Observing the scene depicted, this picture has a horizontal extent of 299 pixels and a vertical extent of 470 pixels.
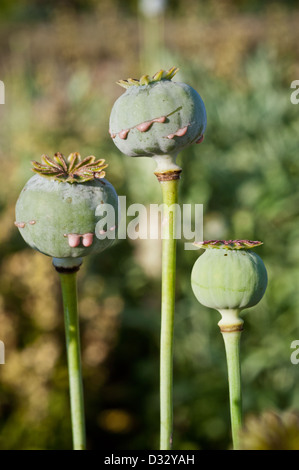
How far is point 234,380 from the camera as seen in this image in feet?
1.27

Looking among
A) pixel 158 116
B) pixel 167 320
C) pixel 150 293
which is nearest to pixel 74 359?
pixel 167 320

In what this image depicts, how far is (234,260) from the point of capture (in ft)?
1.31

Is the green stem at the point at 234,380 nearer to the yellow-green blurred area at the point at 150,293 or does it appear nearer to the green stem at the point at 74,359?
the green stem at the point at 74,359

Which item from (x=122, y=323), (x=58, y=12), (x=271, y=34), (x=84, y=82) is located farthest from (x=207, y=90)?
(x=58, y=12)

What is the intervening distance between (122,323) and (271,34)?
14.8 ft

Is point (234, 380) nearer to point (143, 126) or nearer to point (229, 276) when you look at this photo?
point (229, 276)

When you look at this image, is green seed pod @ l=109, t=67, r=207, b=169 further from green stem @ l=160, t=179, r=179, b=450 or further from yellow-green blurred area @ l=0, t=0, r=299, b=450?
yellow-green blurred area @ l=0, t=0, r=299, b=450

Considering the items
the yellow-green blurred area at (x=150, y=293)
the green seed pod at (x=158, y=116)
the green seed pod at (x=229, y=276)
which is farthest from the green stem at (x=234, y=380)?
the yellow-green blurred area at (x=150, y=293)

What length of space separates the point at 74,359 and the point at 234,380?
0.37 ft

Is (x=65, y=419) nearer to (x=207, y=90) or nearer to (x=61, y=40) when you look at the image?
(x=207, y=90)

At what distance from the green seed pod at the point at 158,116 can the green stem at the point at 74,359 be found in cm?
11

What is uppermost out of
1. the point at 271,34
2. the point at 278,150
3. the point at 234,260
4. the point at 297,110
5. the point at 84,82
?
the point at 271,34

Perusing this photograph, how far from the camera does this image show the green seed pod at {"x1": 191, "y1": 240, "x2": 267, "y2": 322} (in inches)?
15.7

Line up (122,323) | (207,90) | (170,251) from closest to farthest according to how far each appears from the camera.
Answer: (170,251) → (122,323) → (207,90)
